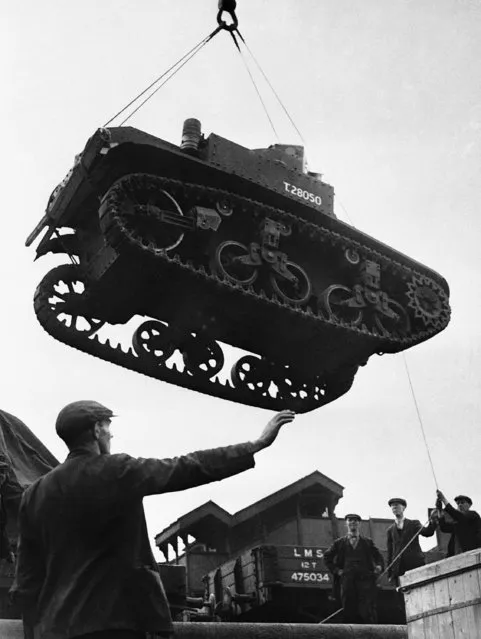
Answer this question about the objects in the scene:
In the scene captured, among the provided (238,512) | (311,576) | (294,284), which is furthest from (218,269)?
(238,512)

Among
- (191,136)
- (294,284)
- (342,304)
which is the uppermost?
(191,136)

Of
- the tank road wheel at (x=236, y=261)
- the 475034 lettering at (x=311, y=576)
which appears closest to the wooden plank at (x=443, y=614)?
the tank road wheel at (x=236, y=261)

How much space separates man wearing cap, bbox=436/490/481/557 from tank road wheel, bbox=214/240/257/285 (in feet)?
12.6

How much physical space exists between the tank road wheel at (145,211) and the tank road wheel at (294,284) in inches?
65.0

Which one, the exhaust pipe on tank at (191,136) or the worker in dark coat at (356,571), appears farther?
the exhaust pipe on tank at (191,136)

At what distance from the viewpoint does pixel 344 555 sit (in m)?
12.0

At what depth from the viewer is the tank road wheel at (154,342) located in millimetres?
12406

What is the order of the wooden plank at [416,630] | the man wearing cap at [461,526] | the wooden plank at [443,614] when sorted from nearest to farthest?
the wooden plank at [443,614] → the wooden plank at [416,630] → the man wearing cap at [461,526]

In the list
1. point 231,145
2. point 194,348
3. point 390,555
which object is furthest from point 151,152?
point 390,555

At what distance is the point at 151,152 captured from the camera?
1162cm

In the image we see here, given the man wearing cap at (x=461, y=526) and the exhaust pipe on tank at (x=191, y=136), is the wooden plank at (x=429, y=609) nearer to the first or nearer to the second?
the man wearing cap at (x=461, y=526)

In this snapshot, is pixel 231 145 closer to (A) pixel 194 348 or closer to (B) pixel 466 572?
(A) pixel 194 348

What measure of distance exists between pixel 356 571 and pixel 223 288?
3966 millimetres

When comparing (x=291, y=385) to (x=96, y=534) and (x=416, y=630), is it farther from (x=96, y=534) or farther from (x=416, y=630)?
(x=96, y=534)
